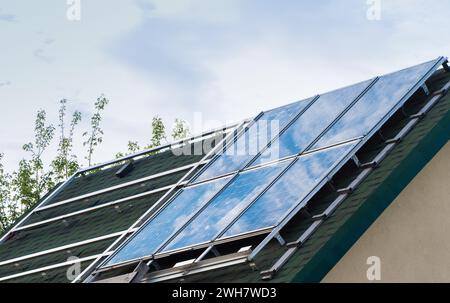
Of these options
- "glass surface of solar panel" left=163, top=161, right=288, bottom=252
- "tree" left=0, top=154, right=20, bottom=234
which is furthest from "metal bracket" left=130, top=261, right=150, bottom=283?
"tree" left=0, top=154, right=20, bottom=234

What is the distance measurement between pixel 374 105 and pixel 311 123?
1.22 m

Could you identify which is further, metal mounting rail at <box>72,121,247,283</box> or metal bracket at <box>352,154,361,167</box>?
metal mounting rail at <box>72,121,247,283</box>

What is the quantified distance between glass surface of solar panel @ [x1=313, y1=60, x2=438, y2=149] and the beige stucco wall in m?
1.10

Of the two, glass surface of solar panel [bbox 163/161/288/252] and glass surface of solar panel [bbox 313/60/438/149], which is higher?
glass surface of solar panel [bbox 313/60/438/149]

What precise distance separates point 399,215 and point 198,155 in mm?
6439

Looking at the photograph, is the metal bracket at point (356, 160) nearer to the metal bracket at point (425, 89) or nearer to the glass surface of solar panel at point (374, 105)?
the glass surface of solar panel at point (374, 105)

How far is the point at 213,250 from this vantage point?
13.5 metres

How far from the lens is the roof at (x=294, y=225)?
12227 millimetres

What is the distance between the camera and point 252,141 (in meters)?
16.5

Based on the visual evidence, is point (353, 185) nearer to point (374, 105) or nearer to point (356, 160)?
point (356, 160)

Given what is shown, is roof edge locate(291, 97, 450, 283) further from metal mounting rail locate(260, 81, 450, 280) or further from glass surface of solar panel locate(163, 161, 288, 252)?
glass surface of solar panel locate(163, 161, 288, 252)

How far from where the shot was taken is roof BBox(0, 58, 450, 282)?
12.2 m

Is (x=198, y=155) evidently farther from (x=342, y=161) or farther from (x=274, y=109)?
(x=342, y=161)

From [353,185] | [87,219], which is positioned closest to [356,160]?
[353,185]
